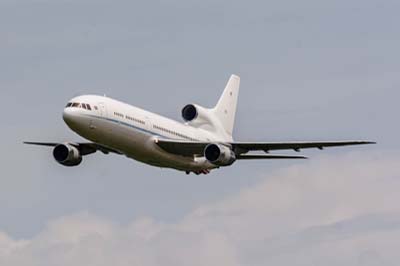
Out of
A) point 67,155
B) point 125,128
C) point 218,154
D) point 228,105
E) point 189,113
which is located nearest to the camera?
point 125,128

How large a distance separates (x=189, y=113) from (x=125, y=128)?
1636cm

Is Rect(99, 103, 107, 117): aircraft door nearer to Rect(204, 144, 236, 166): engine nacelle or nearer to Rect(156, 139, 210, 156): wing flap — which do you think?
Rect(156, 139, 210, 156): wing flap

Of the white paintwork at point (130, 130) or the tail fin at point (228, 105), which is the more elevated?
the white paintwork at point (130, 130)

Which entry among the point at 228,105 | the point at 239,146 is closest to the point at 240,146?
the point at 239,146

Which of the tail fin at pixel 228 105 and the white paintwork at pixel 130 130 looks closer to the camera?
the white paintwork at pixel 130 130

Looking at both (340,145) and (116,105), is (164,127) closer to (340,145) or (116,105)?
(116,105)

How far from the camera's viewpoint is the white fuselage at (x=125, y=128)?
12188 cm

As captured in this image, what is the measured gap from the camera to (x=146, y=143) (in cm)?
12494

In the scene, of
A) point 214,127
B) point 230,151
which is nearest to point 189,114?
point 214,127

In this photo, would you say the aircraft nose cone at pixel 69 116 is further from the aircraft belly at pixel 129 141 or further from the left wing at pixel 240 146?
the left wing at pixel 240 146

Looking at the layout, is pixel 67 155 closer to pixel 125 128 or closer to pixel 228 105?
pixel 125 128

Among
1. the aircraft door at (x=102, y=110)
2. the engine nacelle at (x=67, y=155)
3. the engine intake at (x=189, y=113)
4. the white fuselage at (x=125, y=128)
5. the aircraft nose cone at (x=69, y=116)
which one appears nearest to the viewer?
the aircraft nose cone at (x=69, y=116)

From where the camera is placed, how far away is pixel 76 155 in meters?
130

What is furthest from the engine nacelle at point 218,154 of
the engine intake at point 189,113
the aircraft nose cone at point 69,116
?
the engine intake at point 189,113
